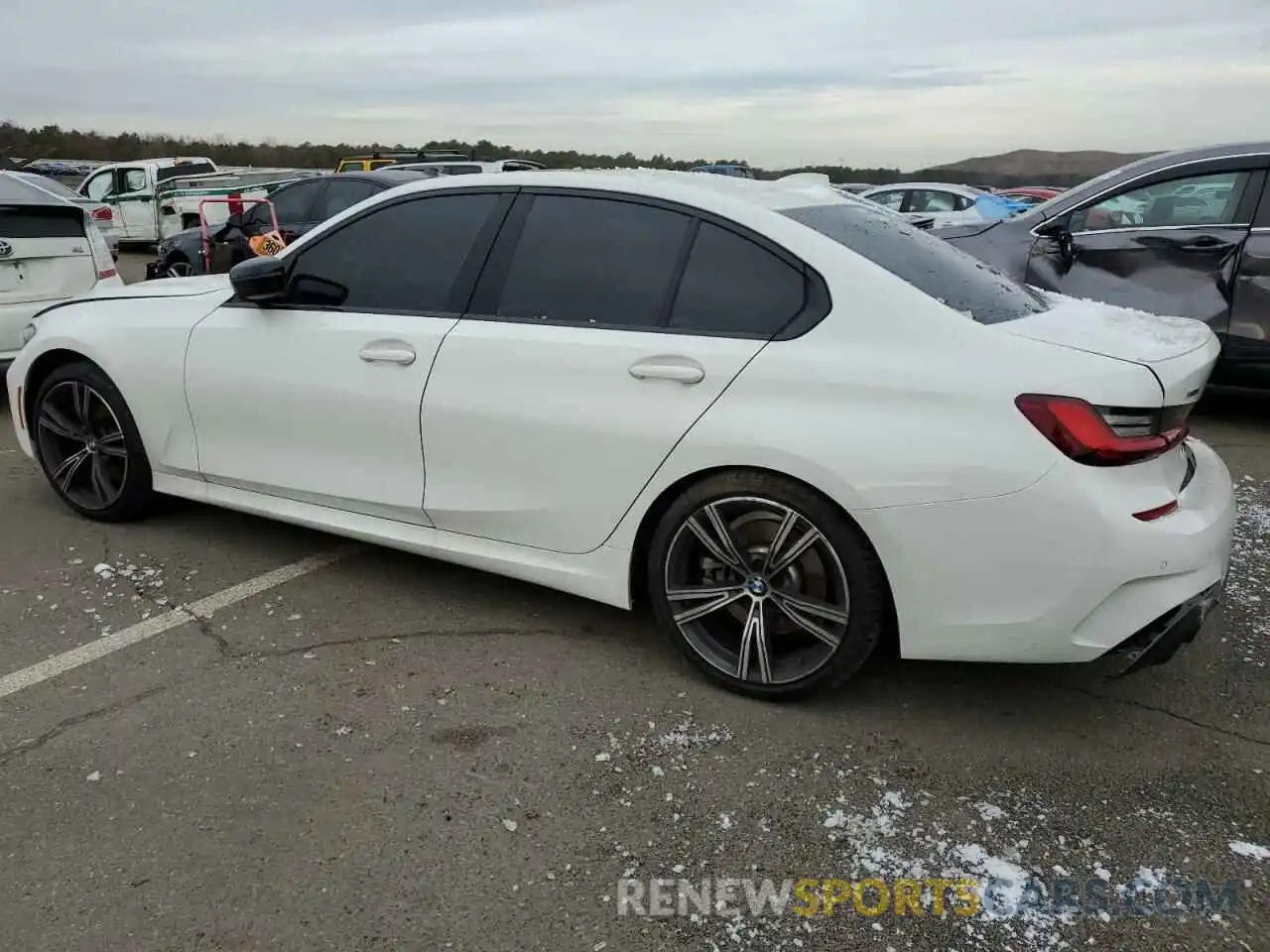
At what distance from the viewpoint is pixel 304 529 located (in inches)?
180

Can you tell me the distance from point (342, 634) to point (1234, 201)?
18.9 feet

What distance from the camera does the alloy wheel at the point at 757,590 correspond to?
9.55 feet

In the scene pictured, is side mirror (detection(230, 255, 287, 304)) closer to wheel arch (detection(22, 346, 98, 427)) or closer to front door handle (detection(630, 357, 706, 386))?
wheel arch (detection(22, 346, 98, 427))

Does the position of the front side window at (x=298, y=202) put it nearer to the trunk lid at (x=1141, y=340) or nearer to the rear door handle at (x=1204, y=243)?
the rear door handle at (x=1204, y=243)

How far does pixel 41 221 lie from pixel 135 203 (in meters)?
13.1

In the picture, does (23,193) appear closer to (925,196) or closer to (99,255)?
(99,255)

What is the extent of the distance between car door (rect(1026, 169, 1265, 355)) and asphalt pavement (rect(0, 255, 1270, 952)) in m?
2.89

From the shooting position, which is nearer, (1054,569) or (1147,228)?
(1054,569)

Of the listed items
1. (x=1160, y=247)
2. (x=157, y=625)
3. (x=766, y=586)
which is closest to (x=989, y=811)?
(x=766, y=586)

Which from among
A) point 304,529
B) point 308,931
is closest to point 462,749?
point 308,931

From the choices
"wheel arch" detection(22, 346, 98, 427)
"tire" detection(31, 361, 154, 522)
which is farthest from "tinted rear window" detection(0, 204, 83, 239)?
"tire" detection(31, 361, 154, 522)

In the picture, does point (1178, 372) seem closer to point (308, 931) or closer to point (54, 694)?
point (308, 931)

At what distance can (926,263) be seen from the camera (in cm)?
318

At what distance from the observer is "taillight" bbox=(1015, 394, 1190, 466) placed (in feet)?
8.43
